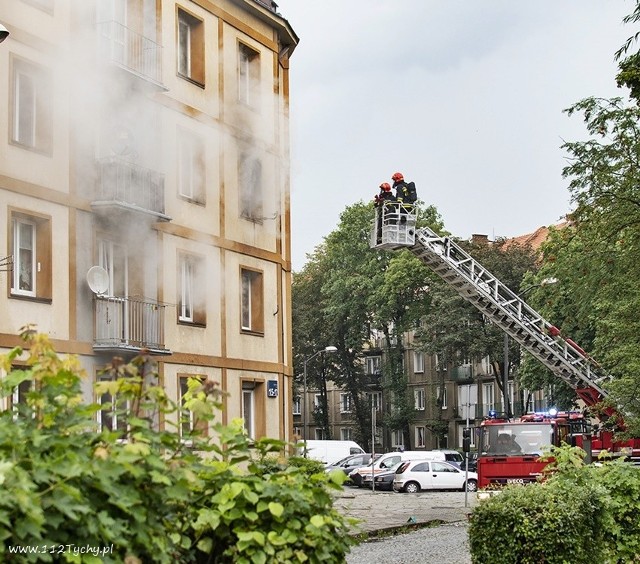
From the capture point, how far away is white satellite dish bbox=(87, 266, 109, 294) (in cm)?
1966

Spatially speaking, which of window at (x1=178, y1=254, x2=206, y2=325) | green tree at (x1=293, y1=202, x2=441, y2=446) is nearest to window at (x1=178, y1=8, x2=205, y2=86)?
window at (x1=178, y1=254, x2=206, y2=325)

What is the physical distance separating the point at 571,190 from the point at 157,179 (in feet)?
28.0

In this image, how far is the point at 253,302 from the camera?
24.9 m

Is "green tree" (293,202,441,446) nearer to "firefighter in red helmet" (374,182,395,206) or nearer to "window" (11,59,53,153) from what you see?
"firefighter in red helmet" (374,182,395,206)

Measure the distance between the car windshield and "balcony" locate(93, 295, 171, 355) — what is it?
9.02m

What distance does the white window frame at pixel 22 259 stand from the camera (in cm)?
1862

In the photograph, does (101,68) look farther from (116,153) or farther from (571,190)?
(571,190)

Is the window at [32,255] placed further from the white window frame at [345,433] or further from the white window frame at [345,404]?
the white window frame at [345,433]

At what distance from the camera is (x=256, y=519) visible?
15.9 ft

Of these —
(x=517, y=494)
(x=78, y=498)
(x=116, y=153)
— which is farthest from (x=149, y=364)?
(x=116, y=153)

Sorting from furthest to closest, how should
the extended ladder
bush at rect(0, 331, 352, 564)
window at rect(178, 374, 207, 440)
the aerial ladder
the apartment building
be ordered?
the extended ladder
the aerial ladder
the apartment building
window at rect(178, 374, 207, 440)
bush at rect(0, 331, 352, 564)

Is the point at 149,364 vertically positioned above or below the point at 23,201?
below

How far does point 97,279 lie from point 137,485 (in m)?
15.9

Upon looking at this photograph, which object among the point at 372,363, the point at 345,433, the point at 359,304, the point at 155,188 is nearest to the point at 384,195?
the point at 155,188
